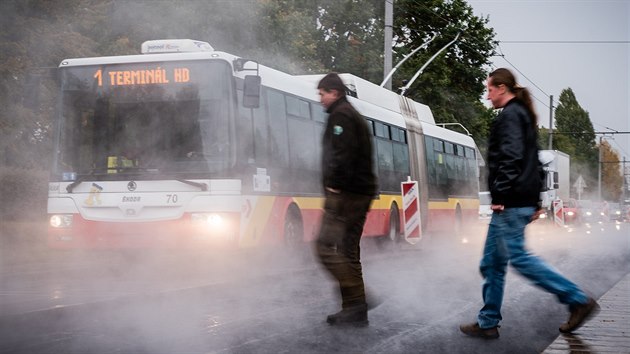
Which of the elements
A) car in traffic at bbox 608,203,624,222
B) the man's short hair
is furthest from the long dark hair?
car in traffic at bbox 608,203,624,222

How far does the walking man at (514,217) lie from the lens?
20.8ft

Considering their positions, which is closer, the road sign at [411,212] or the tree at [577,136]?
the road sign at [411,212]

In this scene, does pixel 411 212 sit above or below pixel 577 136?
below

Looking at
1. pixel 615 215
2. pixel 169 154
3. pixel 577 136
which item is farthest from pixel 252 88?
Result: pixel 577 136

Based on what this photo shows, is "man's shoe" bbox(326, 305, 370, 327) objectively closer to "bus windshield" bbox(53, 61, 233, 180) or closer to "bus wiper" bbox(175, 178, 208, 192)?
"bus wiper" bbox(175, 178, 208, 192)

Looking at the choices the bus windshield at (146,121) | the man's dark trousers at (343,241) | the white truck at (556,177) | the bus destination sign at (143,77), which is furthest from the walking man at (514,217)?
the white truck at (556,177)

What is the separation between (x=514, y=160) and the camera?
6.33 metres

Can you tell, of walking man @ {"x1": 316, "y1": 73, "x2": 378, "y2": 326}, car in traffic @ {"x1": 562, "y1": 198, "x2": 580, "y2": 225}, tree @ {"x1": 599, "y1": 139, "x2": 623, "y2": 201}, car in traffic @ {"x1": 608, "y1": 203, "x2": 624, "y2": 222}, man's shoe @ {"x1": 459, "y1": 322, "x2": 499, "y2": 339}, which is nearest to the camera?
man's shoe @ {"x1": 459, "y1": 322, "x2": 499, "y2": 339}

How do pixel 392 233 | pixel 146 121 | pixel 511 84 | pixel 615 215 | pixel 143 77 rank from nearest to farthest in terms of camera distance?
1. pixel 511 84
2. pixel 146 121
3. pixel 143 77
4. pixel 392 233
5. pixel 615 215

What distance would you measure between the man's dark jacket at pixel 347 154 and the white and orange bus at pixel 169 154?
4.96 meters

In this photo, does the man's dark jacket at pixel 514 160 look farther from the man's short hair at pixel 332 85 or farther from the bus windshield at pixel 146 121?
the bus windshield at pixel 146 121

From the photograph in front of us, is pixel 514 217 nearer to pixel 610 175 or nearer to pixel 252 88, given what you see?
pixel 252 88

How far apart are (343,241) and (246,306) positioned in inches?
56.8

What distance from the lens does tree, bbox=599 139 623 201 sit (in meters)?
134
